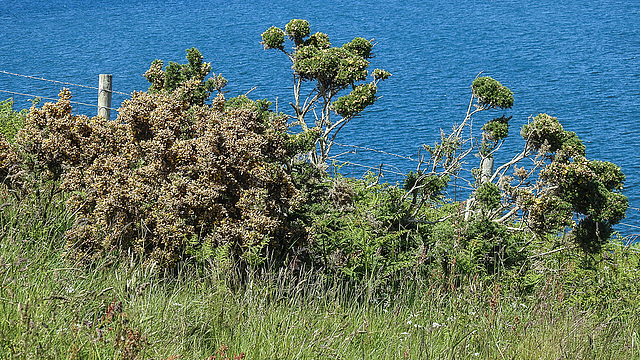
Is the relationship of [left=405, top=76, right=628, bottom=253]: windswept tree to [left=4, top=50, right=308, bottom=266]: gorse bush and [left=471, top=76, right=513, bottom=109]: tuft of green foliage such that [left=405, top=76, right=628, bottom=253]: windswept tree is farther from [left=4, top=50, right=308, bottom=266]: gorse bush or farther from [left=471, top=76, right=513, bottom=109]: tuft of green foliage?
[left=4, top=50, right=308, bottom=266]: gorse bush

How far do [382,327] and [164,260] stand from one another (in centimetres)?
201

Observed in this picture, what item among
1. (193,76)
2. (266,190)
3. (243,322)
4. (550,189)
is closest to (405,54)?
(193,76)

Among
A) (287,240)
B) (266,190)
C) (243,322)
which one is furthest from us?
(287,240)

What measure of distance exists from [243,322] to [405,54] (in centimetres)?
3169

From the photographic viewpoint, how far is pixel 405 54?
3456 cm

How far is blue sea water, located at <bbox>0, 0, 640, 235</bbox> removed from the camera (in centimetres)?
2327

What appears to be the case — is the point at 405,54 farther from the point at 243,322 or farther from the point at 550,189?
the point at 243,322

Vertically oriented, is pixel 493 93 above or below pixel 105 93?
below

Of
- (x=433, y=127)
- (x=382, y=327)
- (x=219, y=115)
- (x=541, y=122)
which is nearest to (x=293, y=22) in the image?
(x=219, y=115)

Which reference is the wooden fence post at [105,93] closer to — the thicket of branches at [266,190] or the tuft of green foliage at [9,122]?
the tuft of green foliage at [9,122]

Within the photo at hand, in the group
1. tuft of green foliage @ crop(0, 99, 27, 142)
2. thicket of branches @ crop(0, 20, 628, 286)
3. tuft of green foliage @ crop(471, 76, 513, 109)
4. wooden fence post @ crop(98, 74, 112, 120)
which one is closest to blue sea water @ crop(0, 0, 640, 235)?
wooden fence post @ crop(98, 74, 112, 120)

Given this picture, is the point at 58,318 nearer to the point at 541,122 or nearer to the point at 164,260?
the point at 164,260

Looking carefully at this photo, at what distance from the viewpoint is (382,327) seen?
4.50m

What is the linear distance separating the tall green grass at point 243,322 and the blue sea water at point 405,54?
12738 mm
